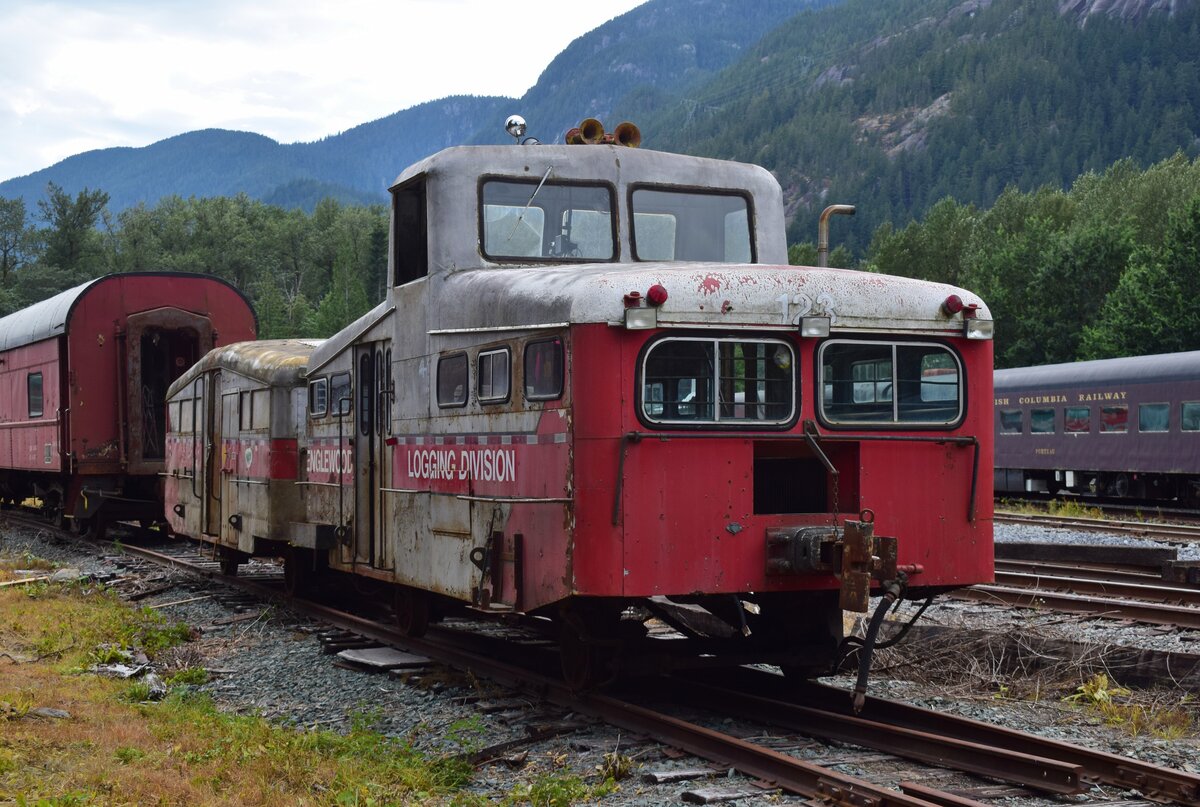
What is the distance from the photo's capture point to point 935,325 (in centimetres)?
824

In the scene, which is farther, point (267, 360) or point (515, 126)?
point (267, 360)

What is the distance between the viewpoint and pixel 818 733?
7645 mm

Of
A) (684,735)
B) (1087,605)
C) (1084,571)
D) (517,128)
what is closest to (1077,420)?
(1084,571)

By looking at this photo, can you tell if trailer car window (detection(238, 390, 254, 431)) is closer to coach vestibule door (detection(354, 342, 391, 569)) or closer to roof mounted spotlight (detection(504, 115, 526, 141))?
coach vestibule door (detection(354, 342, 391, 569))

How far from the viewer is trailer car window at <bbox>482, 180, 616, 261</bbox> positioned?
31.6 feet

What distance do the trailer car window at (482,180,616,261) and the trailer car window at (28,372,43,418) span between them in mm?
15119

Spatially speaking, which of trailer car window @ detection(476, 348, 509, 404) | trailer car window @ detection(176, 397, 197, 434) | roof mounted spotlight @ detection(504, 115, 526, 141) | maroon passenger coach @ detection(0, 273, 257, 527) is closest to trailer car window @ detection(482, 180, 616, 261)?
roof mounted spotlight @ detection(504, 115, 526, 141)

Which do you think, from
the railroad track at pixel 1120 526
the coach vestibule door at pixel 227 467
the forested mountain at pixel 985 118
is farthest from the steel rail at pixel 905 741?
the forested mountain at pixel 985 118

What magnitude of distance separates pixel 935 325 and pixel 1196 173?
73.9m

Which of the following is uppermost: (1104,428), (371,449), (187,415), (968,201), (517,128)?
(968,201)

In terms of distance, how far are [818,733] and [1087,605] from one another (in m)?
5.35

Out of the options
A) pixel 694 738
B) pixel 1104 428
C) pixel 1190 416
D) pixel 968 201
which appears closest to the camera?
pixel 694 738

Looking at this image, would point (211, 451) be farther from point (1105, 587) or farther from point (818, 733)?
point (818, 733)

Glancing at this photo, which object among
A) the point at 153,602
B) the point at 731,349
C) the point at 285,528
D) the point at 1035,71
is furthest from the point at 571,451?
the point at 1035,71
